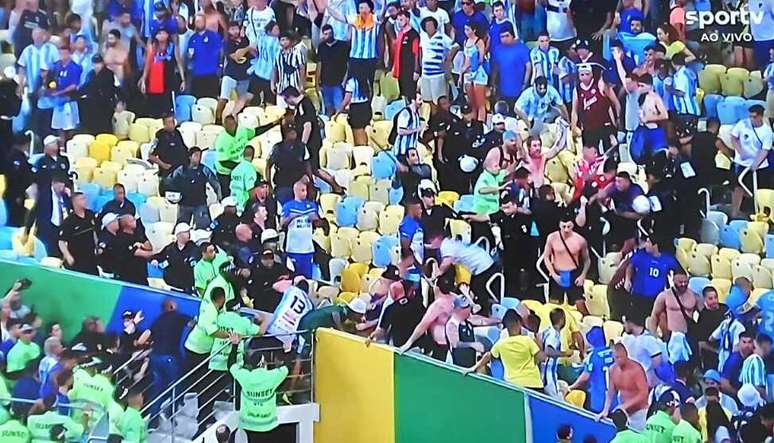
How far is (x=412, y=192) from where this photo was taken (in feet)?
17.3

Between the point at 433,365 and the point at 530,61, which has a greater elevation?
the point at 530,61

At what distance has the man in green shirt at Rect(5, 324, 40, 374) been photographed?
5461mm

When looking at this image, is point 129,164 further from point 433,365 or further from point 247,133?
point 433,365

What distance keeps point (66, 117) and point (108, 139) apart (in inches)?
9.1

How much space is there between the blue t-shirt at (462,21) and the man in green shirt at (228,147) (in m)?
1.02

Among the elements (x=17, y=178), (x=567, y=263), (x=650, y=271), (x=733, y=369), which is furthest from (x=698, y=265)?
(x=17, y=178)

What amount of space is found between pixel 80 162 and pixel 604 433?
266cm

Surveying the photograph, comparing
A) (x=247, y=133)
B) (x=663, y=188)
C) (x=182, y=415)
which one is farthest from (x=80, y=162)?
(x=663, y=188)

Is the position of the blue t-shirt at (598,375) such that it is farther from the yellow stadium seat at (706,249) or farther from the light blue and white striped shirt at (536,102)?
the light blue and white striped shirt at (536,102)

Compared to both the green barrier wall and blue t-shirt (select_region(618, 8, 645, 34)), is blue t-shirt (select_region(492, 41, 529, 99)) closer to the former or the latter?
blue t-shirt (select_region(618, 8, 645, 34))

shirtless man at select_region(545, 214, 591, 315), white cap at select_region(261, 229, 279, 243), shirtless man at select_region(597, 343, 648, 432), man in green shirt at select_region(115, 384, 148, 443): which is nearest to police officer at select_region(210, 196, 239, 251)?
white cap at select_region(261, 229, 279, 243)

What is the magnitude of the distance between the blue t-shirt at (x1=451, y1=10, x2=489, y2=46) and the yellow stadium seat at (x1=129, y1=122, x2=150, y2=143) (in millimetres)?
1493

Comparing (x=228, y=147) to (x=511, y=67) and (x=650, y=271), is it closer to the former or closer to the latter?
(x=511, y=67)

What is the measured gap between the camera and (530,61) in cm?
509
